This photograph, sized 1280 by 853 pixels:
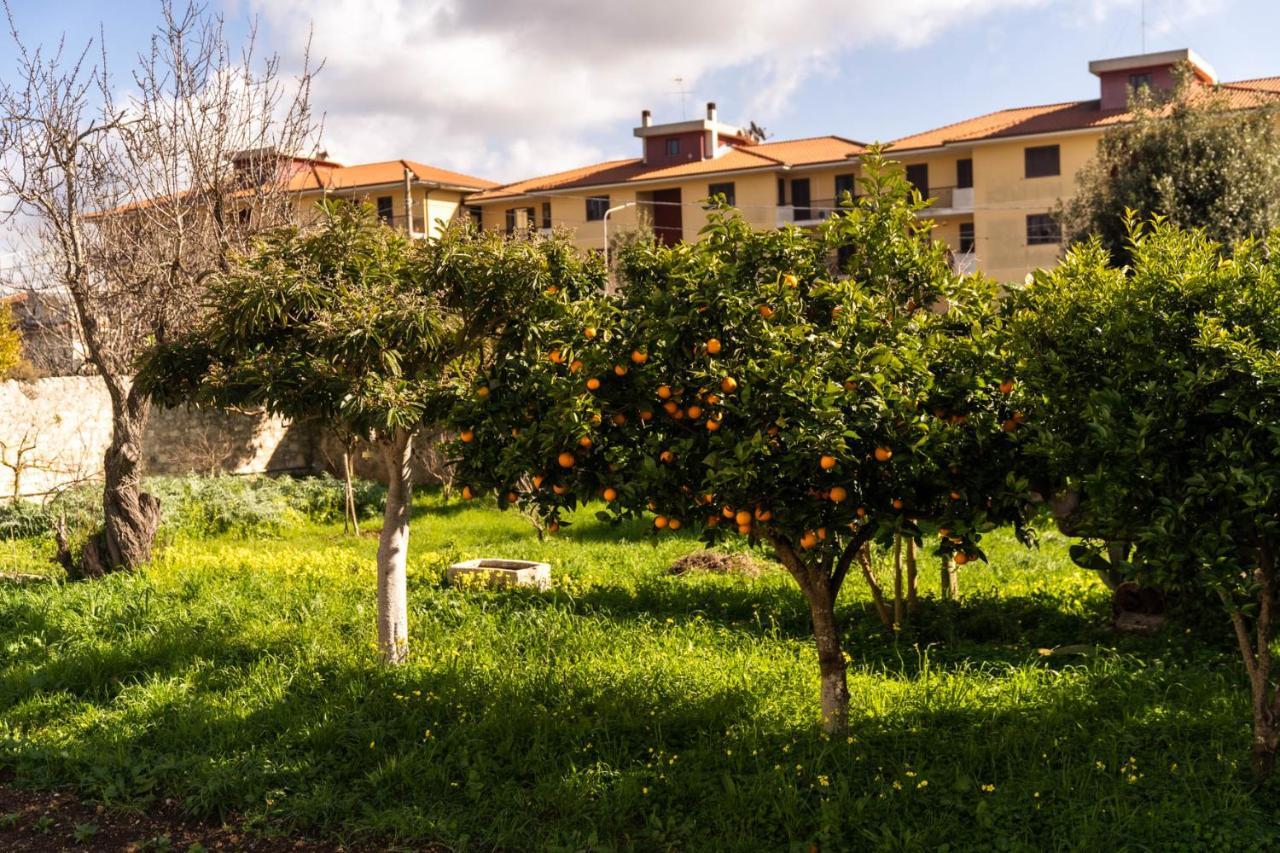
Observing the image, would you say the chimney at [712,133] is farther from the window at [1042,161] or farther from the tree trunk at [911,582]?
the tree trunk at [911,582]

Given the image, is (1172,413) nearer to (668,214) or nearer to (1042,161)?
(1042,161)

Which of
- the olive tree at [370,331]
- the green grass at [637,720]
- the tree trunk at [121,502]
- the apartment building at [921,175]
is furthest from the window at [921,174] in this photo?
the olive tree at [370,331]

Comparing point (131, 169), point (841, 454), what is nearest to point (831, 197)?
point (131, 169)

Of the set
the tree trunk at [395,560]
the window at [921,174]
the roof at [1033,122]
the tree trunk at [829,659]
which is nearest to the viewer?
the tree trunk at [829,659]

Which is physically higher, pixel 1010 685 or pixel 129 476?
pixel 129 476

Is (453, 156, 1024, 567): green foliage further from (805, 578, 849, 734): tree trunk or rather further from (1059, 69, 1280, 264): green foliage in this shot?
(1059, 69, 1280, 264): green foliage

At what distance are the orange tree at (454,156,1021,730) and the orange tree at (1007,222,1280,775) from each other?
1.09 feet

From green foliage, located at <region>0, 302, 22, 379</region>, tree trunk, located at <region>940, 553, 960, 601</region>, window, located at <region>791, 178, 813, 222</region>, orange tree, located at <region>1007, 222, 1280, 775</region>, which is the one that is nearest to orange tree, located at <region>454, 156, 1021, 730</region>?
orange tree, located at <region>1007, 222, 1280, 775</region>

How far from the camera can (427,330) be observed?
22.6ft

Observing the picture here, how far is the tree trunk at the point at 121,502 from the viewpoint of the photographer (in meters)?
10.8

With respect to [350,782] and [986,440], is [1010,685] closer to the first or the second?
[986,440]

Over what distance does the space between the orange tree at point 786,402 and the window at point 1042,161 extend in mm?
28604

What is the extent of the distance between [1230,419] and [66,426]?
57.1 feet

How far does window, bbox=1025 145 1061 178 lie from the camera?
31.5 metres
